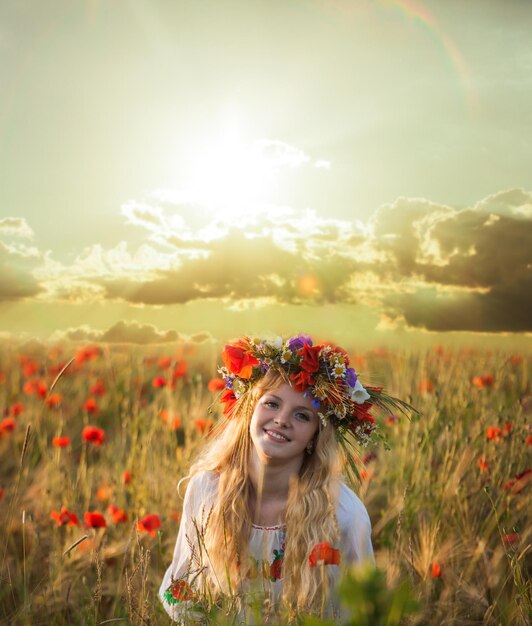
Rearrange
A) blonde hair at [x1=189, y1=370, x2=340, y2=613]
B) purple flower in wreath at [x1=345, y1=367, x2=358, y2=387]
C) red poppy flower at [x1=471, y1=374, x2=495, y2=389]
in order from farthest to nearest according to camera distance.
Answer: red poppy flower at [x1=471, y1=374, x2=495, y2=389]
purple flower in wreath at [x1=345, y1=367, x2=358, y2=387]
blonde hair at [x1=189, y1=370, x2=340, y2=613]

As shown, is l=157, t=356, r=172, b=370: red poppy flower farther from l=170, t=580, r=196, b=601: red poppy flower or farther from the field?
l=170, t=580, r=196, b=601: red poppy flower

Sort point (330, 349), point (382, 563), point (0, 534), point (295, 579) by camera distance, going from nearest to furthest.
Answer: point (295, 579)
point (330, 349)
point (382, 563)
point (0, 534)

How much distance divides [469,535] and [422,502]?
0.31 meters

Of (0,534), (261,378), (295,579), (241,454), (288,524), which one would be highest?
(261,378)

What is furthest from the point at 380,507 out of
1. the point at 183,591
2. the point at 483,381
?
the point at 183,591

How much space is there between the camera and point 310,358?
2.70 m

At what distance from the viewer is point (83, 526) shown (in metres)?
3.75

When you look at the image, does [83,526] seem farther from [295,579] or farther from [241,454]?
[295,579]

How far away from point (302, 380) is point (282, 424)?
178 mm

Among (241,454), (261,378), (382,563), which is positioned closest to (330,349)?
(261,378)

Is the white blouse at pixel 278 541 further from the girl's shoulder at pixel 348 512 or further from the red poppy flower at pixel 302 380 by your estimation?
the red poppy flower at pixel 302 380

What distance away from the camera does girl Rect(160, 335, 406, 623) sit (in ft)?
8.36

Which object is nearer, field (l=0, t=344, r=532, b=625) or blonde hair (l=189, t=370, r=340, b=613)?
blonde hair (l=189, t=370, r=340, b=613)

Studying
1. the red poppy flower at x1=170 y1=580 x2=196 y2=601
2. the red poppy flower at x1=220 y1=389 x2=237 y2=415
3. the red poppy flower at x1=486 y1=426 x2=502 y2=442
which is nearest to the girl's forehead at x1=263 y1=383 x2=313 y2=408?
the red poppy flower at x1=220 y1=389 x2=237 y2=415
